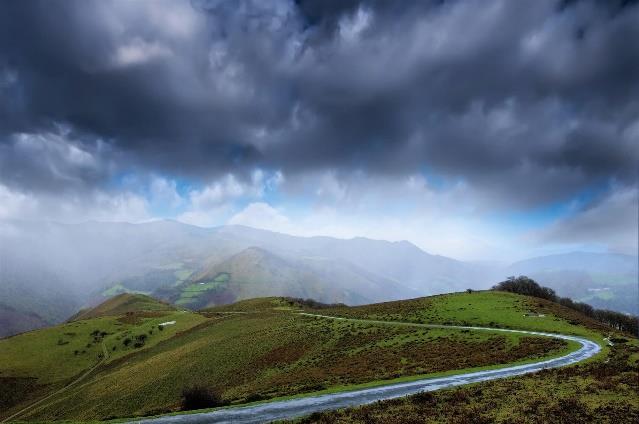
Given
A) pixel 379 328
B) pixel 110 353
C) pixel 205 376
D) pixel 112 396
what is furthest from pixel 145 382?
pixel 110 353

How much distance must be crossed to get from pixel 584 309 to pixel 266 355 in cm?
11849

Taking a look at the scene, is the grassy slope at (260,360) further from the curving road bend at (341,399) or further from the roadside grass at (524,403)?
the roadside grass at (524,403)

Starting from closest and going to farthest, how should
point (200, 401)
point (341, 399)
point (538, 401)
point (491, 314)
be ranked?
point (538, 401), point (341, 399), point (200, 401), point (491, 314)

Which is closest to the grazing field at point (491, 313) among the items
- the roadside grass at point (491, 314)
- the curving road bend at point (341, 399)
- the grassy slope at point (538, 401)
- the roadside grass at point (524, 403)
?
the roadside grass at point (491, 314)

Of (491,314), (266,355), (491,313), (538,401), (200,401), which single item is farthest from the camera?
(491,313)

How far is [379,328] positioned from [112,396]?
175ft

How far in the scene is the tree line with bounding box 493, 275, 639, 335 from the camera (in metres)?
118

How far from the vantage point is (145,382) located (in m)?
76.1

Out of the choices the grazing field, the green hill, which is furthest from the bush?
the grazing field

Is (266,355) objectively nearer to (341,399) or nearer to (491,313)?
(341,399)

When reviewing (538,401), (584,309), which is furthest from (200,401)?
(584,309)

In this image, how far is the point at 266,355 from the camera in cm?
7669

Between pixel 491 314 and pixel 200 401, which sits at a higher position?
pixel 491 314

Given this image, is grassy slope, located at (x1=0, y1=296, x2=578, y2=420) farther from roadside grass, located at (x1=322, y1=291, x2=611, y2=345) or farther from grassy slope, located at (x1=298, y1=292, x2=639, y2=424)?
roadside grass, located at (x1=322, y1=291, x2=611, y2=345)
